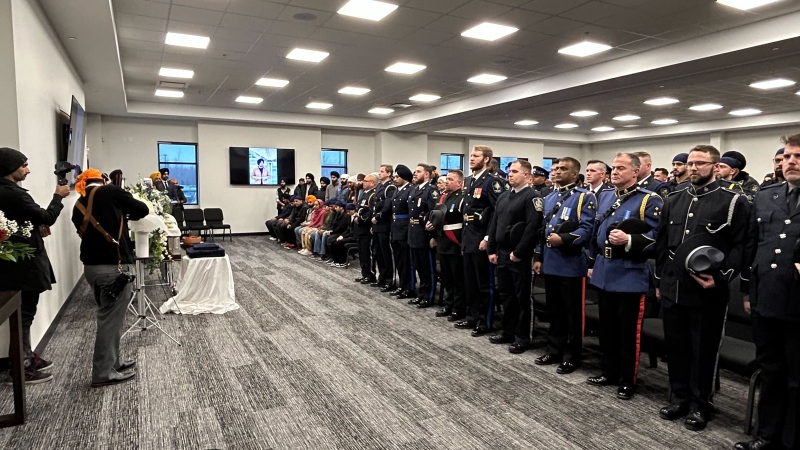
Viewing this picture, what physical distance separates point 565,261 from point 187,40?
630cm

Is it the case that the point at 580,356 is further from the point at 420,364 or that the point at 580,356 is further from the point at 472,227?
the point at 472,227

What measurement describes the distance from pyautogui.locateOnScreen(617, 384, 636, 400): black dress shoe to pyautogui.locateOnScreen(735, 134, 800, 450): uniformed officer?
75cm

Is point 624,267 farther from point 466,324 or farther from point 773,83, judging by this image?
point 773,83

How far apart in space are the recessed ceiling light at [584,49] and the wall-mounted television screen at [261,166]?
880 cm

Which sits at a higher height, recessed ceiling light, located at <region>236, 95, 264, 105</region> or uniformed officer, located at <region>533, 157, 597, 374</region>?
recessed ceiling light, located at <region>236, 95, 264, 105</region>

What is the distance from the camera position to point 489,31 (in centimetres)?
670

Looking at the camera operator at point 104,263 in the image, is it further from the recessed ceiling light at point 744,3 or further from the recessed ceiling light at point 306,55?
the recessed ceiling light at point 744,3

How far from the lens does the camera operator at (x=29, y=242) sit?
3.30m

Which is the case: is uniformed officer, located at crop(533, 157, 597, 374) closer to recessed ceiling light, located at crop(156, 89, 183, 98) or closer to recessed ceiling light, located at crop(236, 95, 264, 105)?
recessed ceiling light, located at crop(236, 95, 264, 105)

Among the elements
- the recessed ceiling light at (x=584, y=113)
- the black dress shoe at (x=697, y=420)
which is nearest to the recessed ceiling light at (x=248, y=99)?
the recessed ceiling light at (x=584, y=113)

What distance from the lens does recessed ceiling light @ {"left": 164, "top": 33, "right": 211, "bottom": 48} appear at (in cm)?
702

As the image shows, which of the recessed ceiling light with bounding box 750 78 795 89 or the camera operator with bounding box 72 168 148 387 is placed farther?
the recessed ceiling light with bounding box 750 78 795 89

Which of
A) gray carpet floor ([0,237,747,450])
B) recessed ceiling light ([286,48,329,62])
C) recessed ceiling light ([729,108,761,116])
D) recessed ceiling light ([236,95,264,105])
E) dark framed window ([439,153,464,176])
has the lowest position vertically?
gray carpet floor ([0,237,747,450])

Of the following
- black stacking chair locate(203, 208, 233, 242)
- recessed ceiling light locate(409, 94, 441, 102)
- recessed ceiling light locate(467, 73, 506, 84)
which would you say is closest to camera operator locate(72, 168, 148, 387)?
recessed ceiling light locate(467, 73, 506, 84)
